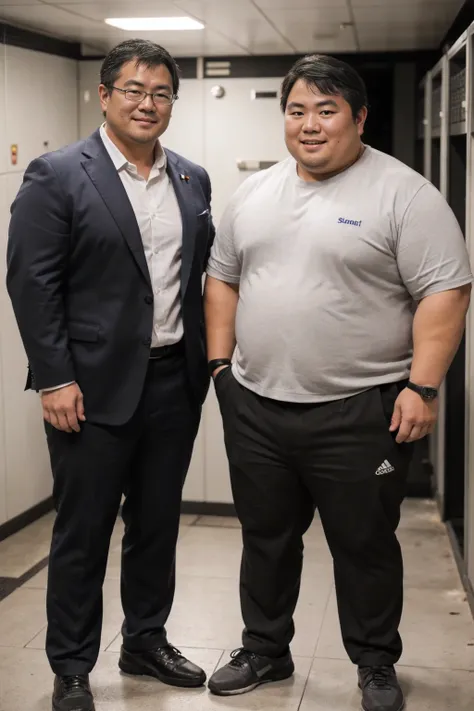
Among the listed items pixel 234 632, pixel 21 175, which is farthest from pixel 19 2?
pixel 234 632

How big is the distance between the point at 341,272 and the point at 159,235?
20.8 inches

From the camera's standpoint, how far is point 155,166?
294 centimetres

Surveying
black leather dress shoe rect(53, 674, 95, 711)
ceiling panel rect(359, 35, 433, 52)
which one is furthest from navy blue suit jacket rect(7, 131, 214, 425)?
ceiling panel rect(359, 35, 433, 52)

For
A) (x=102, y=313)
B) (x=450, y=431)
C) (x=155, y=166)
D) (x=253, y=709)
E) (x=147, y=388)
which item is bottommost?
(x=253, y=709)

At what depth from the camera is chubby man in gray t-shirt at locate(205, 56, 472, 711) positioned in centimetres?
272

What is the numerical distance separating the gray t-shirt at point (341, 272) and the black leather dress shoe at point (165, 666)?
35.3 inches

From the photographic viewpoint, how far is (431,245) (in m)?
2.68

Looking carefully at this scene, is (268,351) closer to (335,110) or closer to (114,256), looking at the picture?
(114,256)

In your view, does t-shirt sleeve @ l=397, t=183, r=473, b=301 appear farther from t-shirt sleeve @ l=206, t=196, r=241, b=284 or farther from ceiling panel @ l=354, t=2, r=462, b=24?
ceiling panel @ l=354, t=2, r=462, b=24

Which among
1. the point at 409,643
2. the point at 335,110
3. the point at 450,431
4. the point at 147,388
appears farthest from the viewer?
the point at 450,431

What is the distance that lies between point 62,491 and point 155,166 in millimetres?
955

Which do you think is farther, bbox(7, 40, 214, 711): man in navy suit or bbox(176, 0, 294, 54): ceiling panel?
bbox(176, 0, 294, 54): ceiling panel

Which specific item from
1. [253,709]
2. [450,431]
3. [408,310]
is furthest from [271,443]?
[450,431]

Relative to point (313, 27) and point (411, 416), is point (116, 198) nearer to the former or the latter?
point (411, 416)
